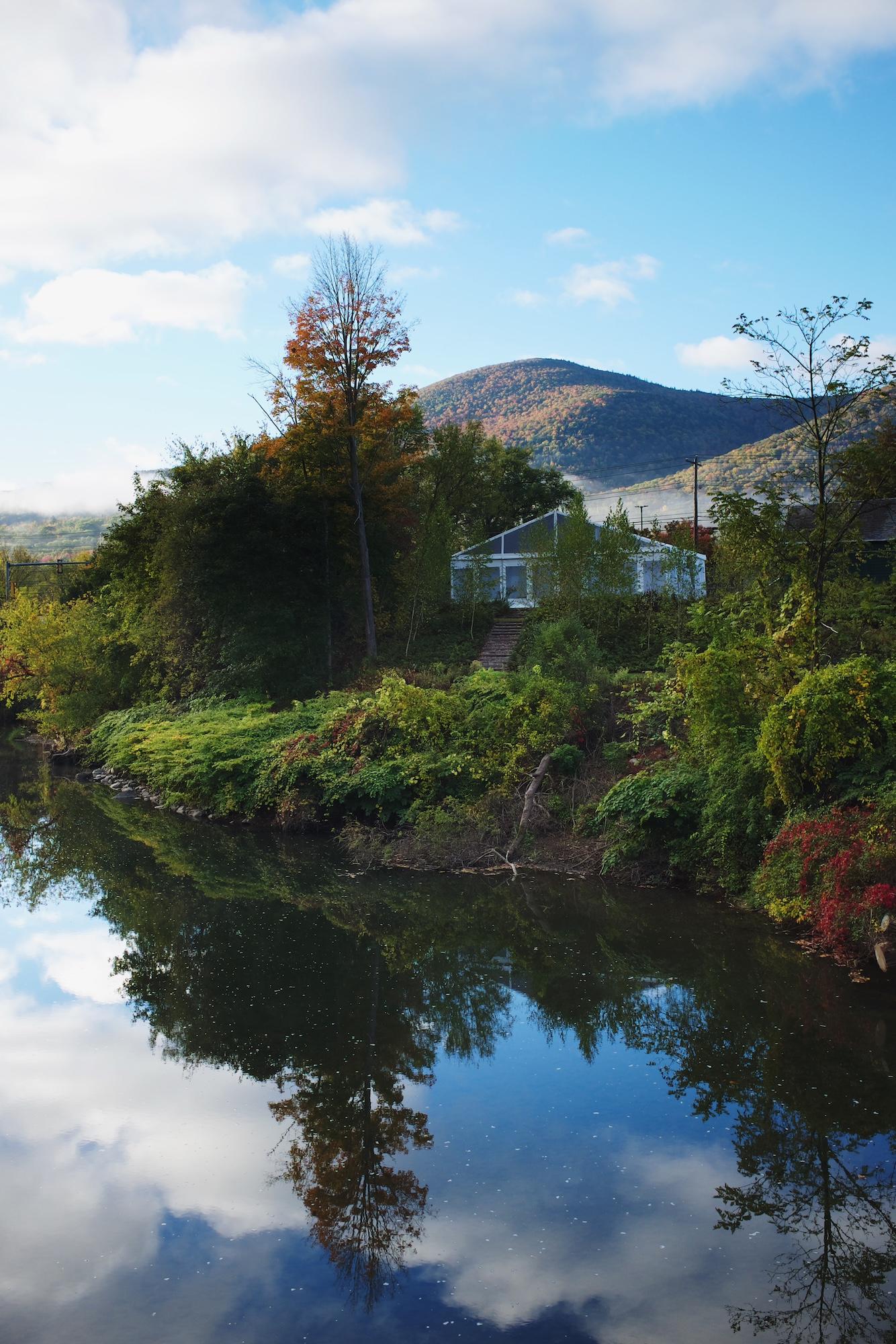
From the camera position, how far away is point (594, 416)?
81.5 meters

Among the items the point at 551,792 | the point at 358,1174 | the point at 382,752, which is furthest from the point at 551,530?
the point at 358,1174

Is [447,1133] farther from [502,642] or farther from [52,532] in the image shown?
[52,532]

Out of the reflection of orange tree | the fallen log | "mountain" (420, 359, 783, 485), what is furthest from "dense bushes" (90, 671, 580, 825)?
"mountain" (420, 359, 783, 485)

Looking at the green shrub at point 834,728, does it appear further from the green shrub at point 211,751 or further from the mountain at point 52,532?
the mountain at point 52,532

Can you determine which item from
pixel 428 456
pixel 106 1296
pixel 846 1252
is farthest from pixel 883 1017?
pixel 428 456

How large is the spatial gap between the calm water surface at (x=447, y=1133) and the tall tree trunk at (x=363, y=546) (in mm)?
13274

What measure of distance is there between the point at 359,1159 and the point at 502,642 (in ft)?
66.7

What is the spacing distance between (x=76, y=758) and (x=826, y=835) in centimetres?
2180

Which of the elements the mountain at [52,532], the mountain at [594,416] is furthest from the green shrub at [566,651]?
the mountain at [52,532]

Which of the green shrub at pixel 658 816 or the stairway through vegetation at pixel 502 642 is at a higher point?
the stairway through vegetation at pixel 502 642

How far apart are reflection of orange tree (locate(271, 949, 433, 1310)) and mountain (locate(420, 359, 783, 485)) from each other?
213 ft

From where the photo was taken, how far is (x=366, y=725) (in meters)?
17.4

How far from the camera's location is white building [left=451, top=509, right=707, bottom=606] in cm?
2558

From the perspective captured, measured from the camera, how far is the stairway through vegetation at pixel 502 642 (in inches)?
968
